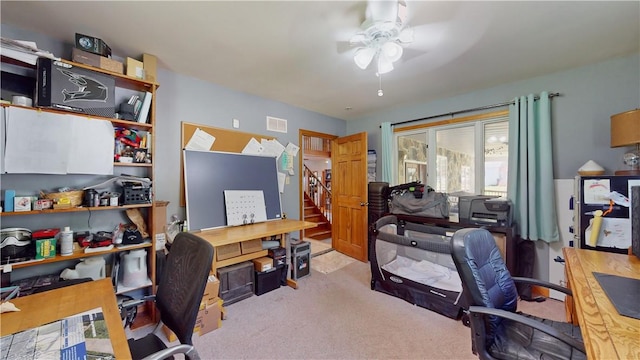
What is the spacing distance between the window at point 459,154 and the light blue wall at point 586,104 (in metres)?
0.45

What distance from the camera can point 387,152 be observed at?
3.91 m

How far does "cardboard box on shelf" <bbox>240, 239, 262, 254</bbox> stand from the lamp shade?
11.4 feet

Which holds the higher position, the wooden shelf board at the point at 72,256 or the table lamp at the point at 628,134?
the table lamp at the point at 628,134

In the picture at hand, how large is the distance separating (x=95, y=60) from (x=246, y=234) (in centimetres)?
188

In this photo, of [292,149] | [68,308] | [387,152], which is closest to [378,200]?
[387,152]

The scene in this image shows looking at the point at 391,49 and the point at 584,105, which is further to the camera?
the point at 584,105

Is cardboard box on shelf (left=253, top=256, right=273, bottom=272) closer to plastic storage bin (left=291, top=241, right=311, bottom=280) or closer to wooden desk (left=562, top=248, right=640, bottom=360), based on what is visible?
plastic storage bin (left=291, top=241, right=311, bottom=280)

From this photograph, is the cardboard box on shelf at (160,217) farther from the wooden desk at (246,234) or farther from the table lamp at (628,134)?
the table lamp at (628,134)

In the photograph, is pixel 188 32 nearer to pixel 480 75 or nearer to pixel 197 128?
pixel 197 128

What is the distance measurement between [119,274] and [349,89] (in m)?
3.05

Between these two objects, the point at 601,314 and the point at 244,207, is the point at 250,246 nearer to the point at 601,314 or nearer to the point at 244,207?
the point at 244,207

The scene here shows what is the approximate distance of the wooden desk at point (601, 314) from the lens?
74 centimetres

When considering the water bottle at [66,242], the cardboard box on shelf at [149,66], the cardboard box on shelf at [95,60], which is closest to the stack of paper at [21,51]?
the cardboard box on shelf at [95,60]

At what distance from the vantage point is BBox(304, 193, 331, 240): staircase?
17.7ft
